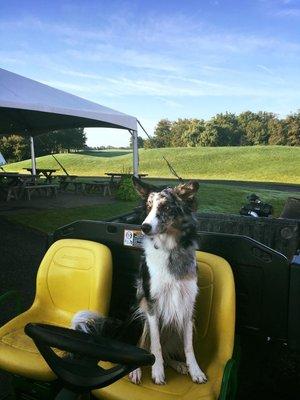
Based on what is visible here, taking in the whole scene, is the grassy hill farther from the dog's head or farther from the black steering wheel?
the black steering wheel

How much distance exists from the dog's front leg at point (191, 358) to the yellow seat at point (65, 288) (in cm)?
69

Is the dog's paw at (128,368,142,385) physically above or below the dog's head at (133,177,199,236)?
below

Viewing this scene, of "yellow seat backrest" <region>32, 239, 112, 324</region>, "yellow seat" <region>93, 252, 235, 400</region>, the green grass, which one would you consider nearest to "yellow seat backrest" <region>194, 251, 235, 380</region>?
"yellow seat" <region>93, 252, 235, 400</region>

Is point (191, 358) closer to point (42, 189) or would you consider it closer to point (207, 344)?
point (207, 344)

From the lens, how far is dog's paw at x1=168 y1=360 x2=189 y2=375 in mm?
2640

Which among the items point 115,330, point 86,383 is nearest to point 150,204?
point 115,330

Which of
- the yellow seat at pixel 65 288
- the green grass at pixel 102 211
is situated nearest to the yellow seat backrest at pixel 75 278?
the yellow seat at pixel 65 288

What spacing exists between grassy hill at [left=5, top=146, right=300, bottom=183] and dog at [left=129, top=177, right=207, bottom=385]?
32997 mm

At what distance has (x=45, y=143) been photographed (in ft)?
179

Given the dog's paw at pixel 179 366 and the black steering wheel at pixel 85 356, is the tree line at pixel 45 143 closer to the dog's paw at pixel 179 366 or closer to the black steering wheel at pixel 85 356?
the dog's paw at pixel 179 366

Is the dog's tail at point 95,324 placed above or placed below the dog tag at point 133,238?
below

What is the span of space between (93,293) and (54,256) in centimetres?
52

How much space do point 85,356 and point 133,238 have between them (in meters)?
1.50

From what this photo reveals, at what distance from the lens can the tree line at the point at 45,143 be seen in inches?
2219
